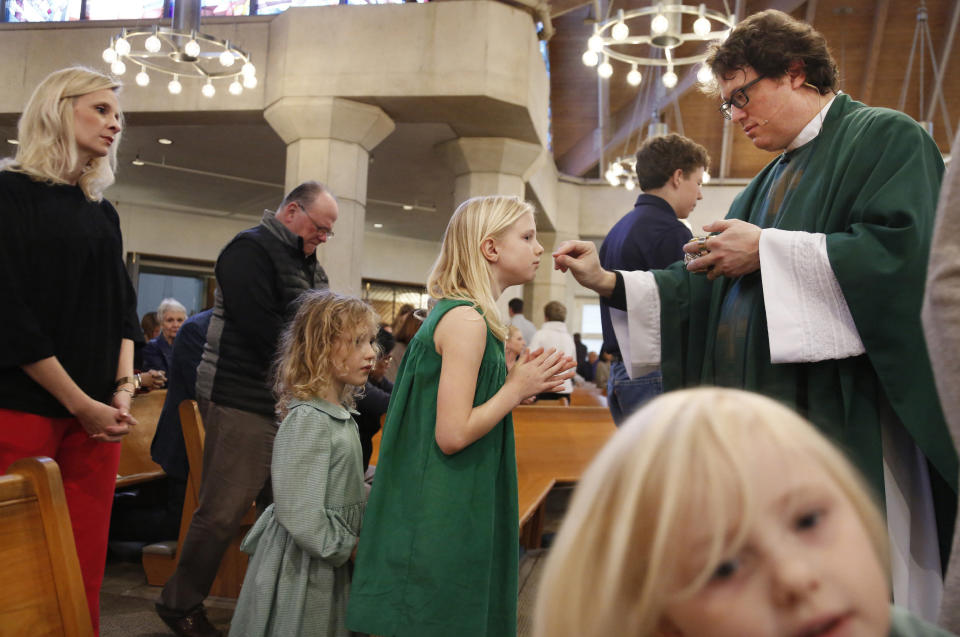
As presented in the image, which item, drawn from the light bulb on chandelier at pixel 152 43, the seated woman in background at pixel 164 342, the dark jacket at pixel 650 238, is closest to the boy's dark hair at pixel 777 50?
the dark jacket at pixel 650 238

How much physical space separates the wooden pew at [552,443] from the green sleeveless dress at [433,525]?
2724 mm

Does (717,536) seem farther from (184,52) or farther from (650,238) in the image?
(184,52)

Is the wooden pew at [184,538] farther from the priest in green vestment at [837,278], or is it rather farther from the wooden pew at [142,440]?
the priest in green vestment at [837,278]

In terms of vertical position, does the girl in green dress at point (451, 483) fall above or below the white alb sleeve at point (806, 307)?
below

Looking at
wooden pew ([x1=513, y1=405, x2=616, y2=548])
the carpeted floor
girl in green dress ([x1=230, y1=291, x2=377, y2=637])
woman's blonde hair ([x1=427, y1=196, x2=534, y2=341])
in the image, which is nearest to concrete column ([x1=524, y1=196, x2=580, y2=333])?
wooden pew ([x1=513, y1=405, x2=616, y2=548])

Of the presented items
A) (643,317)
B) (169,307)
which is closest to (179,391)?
(169,307)

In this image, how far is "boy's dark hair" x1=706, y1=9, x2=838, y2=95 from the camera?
→ 191 cm

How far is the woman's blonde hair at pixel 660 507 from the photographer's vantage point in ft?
1.95

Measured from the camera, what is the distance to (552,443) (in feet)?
17.0

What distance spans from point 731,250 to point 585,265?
1.30 ft

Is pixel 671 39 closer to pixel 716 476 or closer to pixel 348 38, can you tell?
pixel 348 38

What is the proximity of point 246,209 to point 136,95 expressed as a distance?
25.6ft

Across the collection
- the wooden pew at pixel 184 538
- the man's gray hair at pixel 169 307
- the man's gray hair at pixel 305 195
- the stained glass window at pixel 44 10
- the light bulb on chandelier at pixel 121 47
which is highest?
the stained glass window at pixel 44 10

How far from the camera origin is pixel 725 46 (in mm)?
1985
